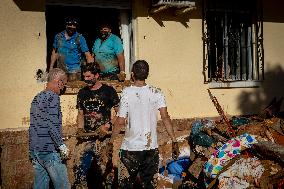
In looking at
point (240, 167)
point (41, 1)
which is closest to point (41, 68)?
point (41, 1)

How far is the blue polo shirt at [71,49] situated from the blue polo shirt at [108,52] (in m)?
0.32

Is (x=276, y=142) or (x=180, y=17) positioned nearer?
(x=276, y=142)

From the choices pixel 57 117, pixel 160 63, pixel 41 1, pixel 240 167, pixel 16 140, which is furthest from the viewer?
pixel 160 63

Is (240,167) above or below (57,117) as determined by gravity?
below

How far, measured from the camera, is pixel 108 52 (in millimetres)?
7320

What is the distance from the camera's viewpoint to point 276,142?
6.80 m

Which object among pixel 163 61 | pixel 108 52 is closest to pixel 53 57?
pixel 108 52

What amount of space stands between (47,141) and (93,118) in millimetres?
1291

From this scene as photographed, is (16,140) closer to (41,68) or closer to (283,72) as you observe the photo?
(41,68)

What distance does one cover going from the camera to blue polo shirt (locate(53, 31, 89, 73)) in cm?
704

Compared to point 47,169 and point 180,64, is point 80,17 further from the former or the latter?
point 47,169

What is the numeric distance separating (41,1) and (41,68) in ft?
3.96

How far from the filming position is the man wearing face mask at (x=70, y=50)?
23.0ft

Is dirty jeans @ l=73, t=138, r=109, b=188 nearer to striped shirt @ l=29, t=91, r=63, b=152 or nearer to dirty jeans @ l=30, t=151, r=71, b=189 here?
dirty jeans @ l=30, t=151, r=71, b=189
